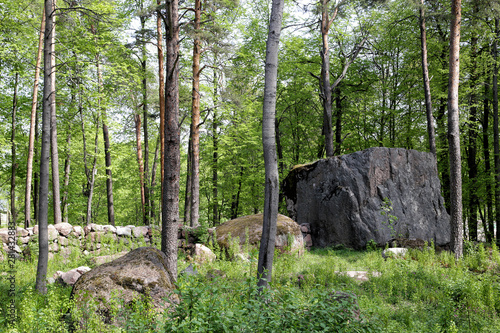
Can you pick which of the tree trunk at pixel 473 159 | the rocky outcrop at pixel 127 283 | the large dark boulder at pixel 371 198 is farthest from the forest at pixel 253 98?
the rocky outcrop at pixel 127 283

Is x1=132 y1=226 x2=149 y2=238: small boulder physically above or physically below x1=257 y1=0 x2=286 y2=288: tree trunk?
below

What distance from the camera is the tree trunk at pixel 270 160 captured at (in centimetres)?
440

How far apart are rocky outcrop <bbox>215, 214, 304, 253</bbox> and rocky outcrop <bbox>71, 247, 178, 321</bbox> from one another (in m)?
3.56

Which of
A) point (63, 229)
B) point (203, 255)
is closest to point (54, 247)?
point (63, 229)

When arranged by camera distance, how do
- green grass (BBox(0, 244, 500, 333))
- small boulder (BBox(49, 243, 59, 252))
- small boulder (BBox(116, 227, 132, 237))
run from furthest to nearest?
small boulder (BBox(116, 227, 132, 237)), small boulder (BBox(49, 243, 59, 252)), green grass (BBox(0, 244, 500, 333))

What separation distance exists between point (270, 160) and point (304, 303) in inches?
79.5

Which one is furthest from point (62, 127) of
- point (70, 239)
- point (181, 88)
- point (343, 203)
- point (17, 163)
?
point (343, 203)

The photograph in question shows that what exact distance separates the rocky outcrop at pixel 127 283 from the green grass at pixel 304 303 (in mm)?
246

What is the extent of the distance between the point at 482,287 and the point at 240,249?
5.12 metres

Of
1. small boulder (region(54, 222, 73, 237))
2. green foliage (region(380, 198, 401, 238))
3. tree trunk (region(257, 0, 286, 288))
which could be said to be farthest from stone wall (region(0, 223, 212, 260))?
green foliage (region(380, 198, 401, 238))

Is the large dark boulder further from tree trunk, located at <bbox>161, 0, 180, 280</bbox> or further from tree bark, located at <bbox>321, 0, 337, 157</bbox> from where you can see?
tree trunk, located at <bbox>161, 0, 180, 280</bbox>

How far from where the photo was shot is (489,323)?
3.87 metres

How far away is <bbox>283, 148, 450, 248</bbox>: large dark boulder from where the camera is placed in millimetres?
9719

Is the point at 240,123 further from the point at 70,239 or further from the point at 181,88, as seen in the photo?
the point at 70,239
